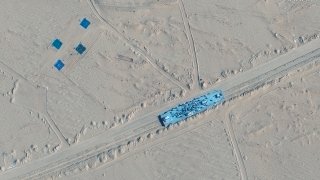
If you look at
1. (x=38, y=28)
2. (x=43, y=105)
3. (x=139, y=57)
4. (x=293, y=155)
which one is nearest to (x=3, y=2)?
(x=38, y=28)

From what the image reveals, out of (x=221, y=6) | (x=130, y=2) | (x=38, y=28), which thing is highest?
(x=221, y=6)

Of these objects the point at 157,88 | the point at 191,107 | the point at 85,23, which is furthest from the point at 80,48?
the point at 191,107

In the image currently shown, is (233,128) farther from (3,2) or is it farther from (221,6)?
(3,2)

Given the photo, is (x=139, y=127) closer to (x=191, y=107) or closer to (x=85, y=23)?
(x=191, y=107)

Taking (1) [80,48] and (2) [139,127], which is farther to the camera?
(1) [80,48]

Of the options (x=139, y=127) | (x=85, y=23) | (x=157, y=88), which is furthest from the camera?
(x=85, y=23)
